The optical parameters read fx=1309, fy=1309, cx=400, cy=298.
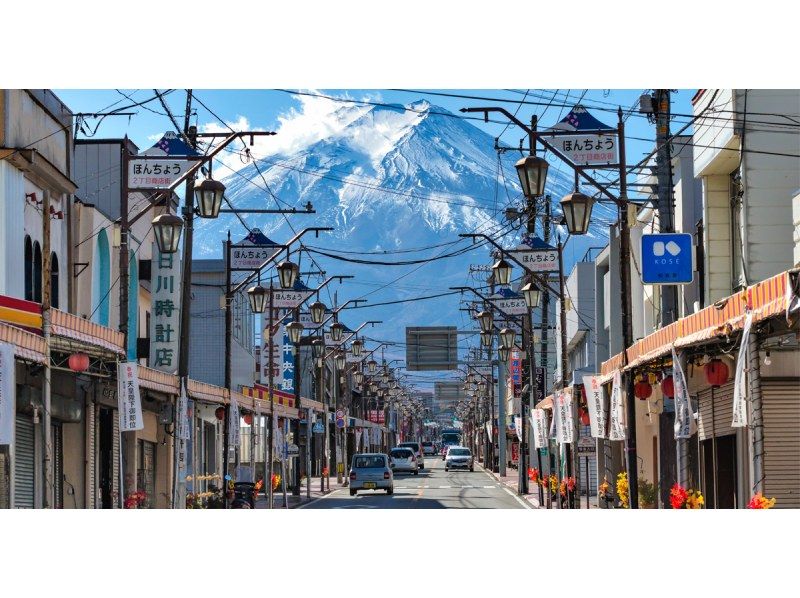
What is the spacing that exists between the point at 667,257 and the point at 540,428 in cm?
1909

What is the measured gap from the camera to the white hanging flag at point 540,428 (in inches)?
1740

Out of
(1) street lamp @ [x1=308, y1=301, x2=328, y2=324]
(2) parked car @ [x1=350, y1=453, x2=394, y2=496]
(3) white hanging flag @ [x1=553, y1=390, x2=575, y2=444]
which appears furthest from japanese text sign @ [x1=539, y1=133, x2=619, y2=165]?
(2) parked car @ [x1=350, y1=453, x2=394, y2=496]

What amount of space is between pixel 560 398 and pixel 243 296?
1495 inches

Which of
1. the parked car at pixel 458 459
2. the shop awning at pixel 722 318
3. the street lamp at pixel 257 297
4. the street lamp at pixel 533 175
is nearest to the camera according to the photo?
the shop awning at pixel 722 318

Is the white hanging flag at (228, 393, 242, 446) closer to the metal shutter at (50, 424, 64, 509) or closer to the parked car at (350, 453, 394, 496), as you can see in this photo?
the metal shutter at (50, 424, 64, 509)

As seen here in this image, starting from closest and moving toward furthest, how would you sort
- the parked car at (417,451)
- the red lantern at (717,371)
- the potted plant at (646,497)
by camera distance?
the red lantern at (717,371)
the potted plant at (646,497)
the parked car at (417,451)

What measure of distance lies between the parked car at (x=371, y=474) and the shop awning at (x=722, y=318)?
30.2m

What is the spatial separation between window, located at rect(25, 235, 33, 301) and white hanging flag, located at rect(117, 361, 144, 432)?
22.8ft

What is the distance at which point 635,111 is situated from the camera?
2995 centimetres

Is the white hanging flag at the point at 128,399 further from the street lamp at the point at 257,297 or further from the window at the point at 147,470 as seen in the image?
the window at the point at 147,470

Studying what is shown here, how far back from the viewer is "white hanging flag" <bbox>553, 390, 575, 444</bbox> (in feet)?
117

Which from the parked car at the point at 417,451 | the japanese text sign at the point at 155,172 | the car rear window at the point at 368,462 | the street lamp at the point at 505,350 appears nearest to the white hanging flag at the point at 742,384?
the japanese text sign at the point at 155,172

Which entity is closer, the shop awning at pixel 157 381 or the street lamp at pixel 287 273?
the shop awning at pixel 157 381

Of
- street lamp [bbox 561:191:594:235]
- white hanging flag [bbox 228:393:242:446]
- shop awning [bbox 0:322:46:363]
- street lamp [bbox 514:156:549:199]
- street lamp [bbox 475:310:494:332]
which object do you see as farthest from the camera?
street lamp [bbox 475:310:494:332]
